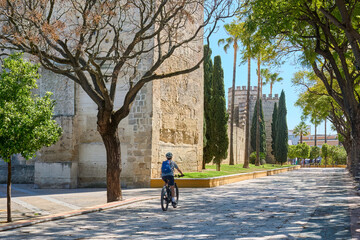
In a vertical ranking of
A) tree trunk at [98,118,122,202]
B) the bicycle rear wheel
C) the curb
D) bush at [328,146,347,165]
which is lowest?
bush at [328,146,347,165]

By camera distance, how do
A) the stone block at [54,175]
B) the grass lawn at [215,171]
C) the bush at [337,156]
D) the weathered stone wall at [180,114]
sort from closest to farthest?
the stone block at [54,175], the weathered stone wall at [180,114], the grass lawn at [215,171], the bush at [337,156]

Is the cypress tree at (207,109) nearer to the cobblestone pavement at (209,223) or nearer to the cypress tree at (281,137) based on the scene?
the cobblestone pavement at (209,223)

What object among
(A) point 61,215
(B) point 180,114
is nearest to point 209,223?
(A) point 61,215

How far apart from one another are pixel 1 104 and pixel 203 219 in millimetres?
5314

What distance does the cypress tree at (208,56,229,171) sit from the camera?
27.9m

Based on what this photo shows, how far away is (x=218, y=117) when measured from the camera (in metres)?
29.0

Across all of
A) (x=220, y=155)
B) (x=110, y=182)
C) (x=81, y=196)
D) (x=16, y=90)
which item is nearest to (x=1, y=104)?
(x=16, y=90)

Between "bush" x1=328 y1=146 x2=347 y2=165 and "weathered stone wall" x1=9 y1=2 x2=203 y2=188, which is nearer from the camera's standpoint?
"weathered stone wall" x1=9 y1=2 x2=203 y2=188

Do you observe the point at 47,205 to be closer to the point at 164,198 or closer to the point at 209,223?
the point at 164,198

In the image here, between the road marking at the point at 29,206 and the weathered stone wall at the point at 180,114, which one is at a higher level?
the weathered stone wall at the point at 180,114

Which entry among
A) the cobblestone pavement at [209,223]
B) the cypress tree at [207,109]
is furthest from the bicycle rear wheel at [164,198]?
the cypress tree at [207,109]

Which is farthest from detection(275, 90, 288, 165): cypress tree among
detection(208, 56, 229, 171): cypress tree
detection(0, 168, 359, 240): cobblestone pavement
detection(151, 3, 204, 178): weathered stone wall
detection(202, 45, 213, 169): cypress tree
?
detection(0, 168, 359, 240): cobblestone pavement

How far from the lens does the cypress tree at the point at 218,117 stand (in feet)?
91.5

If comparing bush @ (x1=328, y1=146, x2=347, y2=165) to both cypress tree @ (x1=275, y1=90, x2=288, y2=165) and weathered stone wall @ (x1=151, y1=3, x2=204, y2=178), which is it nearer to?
cypress tree @ (x1=275, y1=90, x2=288, y2=165)
